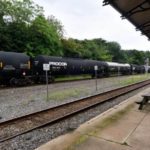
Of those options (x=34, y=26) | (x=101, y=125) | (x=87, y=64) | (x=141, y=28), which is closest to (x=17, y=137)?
(x=101, y=125)

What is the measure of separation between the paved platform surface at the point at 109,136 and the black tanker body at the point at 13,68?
42.5 feet

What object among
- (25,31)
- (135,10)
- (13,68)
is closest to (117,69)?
(25,31)

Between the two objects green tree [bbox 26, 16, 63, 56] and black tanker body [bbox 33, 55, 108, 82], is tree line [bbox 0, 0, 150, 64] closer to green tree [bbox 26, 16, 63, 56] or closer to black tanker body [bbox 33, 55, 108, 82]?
green tree [bbox 26, 16, 63, 56]

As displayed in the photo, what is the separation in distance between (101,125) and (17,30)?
2944cm

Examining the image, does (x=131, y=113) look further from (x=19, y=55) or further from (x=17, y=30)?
(x=17, y=30)

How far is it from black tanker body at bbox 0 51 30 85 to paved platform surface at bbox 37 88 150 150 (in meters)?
13.0

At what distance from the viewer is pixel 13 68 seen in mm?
19922

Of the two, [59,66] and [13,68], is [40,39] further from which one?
[13,68]

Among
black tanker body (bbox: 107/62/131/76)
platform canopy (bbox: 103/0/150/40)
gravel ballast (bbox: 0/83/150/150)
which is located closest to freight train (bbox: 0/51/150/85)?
black tanker body (bbox: 107/62/131/76)

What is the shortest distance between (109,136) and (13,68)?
15.5 meters

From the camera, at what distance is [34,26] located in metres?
35.0

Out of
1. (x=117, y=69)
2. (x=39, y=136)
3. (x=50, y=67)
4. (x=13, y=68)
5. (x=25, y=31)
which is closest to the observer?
(x=39, y=136)

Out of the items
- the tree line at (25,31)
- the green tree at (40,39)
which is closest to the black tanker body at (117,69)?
the tree line at (25,31)

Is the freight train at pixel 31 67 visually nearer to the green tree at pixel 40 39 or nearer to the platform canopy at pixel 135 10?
the green tree at pixel 40 39
